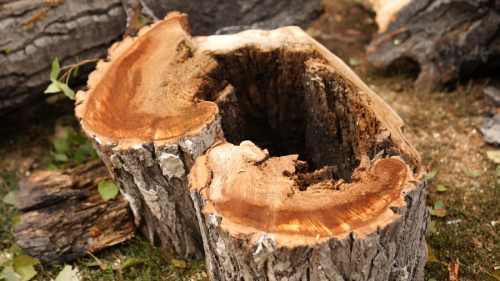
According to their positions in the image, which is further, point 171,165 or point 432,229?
point 432,229

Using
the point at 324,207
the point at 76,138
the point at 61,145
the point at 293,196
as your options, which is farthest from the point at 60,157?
the point at 324,207

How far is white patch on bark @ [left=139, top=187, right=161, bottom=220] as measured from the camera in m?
1.94

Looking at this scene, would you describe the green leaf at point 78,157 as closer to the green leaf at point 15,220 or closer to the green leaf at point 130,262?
the green leaf at point 15,220

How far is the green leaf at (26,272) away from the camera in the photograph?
2199 millimetres

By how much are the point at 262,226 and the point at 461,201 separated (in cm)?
164

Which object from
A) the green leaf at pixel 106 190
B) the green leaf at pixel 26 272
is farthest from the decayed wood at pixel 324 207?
the green leaf at pixel 26 272

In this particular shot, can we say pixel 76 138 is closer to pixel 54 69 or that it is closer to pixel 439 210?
pixel 54 69

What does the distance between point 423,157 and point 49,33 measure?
110 inches

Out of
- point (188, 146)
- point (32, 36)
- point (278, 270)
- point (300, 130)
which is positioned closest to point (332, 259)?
point (278, 270)

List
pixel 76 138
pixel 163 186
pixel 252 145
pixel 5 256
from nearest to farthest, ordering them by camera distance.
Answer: pixel 252 145 < pixel 163 186 < pixel 5 256 < pixel 76 138

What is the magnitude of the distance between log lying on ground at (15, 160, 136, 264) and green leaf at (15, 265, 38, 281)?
0.07 metres

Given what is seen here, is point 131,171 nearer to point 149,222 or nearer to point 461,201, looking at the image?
point 149,222

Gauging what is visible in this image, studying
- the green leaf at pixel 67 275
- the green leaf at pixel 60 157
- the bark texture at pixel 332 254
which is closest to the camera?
the bark texture at pixel 332 254

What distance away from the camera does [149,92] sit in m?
1.97
